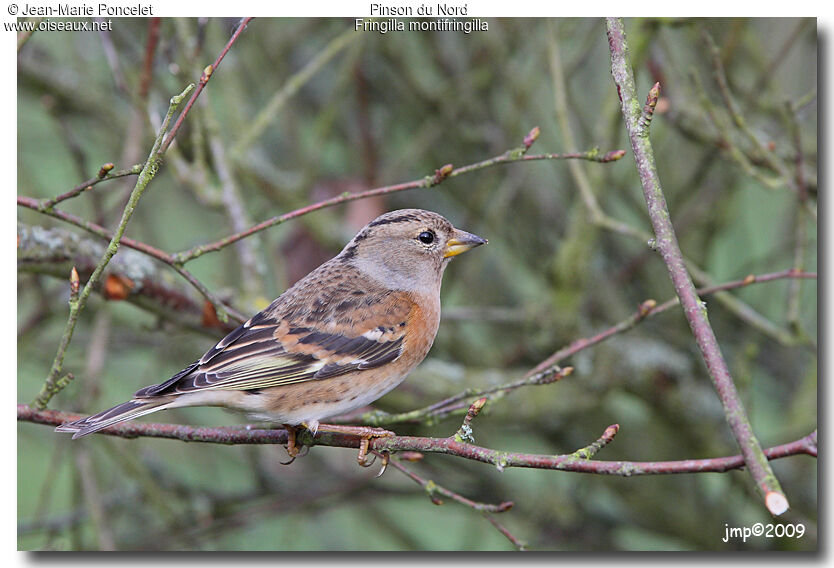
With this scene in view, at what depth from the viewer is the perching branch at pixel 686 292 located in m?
1.39

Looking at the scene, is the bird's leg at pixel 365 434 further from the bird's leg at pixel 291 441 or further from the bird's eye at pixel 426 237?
the bird's eye at pixel 426 237

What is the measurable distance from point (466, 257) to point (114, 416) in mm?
2621

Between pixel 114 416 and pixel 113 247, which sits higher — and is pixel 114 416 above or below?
below

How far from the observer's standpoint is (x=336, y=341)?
2.18m

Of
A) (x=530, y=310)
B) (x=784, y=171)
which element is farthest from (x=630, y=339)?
(x=784, y=171)

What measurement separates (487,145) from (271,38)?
3.94 feet

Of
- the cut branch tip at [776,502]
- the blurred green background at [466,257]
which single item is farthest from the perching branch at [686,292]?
the blurred green background at [466,257]

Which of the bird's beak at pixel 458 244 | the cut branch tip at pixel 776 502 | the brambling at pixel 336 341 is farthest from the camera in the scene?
the bird's beak at pixel 458 244

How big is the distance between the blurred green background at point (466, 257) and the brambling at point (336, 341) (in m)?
0.92

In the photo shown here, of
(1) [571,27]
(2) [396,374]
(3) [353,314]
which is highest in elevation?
(1) [571,27]

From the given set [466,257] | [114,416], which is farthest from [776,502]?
[466,257]

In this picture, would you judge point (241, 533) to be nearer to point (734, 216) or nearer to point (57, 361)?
point (57, 361)

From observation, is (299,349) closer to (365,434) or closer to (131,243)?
(365,434)

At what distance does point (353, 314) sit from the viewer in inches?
88.3
